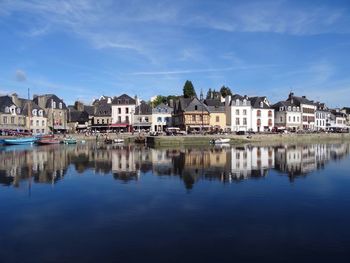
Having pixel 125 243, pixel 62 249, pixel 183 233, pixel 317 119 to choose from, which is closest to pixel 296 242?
pixel 183 233

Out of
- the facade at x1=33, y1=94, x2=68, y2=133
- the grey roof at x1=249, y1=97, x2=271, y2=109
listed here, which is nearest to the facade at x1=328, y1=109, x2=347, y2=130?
the grey roof at x1=249, y1=97, x2=271, y2=109

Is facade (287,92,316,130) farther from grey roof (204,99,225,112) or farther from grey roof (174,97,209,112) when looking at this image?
grey roof (174,97,209,112)

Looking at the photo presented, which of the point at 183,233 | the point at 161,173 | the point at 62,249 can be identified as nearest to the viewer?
the point at 62,249

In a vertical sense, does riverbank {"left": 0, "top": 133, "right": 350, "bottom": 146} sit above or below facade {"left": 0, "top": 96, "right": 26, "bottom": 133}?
below

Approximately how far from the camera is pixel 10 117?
3066 inches

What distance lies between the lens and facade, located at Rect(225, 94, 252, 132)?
87.4 metres

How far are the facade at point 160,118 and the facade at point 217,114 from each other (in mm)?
10365

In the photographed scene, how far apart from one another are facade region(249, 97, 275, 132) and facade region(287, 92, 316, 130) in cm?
1174

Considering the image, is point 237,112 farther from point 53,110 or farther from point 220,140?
point 53,110

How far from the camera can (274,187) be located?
2328 cm

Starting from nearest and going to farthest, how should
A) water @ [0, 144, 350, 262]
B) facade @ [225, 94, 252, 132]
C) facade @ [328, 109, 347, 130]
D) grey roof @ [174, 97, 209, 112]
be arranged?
1. water @ [0, 144, 350, 262]
2. grey roof @ [174, 97, 209, 112]
3. facade @ [225, 94, 252, 132]
4. facade @ [328, 109, 347, 130]

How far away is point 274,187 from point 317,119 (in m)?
94.1

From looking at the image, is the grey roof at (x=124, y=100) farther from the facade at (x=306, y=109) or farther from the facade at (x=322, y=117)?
the facade at (x=322, y=117)

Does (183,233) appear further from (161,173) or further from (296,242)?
(161,173)
